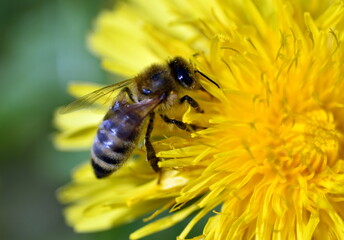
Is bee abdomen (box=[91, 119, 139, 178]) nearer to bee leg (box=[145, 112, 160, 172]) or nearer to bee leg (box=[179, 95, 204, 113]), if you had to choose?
bee leg (box=[145, 112, 160, 172])

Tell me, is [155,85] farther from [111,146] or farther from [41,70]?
[41,70]

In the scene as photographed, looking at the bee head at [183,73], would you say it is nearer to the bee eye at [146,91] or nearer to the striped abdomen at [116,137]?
the bee eye at [146,91]

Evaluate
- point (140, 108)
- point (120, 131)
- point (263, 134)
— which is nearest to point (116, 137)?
point (120, 131)

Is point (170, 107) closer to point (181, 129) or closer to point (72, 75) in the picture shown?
point (181, 129)

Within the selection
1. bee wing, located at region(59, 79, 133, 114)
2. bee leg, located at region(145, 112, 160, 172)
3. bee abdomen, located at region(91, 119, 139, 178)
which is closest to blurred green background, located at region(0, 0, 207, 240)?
bee wing, located at region(59, 79, 133, 114)

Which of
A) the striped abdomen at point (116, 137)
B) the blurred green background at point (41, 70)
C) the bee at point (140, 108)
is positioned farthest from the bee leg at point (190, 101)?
the blurred green background at point (41, 70)

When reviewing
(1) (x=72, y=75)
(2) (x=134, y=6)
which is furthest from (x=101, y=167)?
(1) (x=72, y=75)

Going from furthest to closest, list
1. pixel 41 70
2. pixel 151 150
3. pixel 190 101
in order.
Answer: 1. pixel 41 70
2. pixel 151 150
3. pixel 190 101
